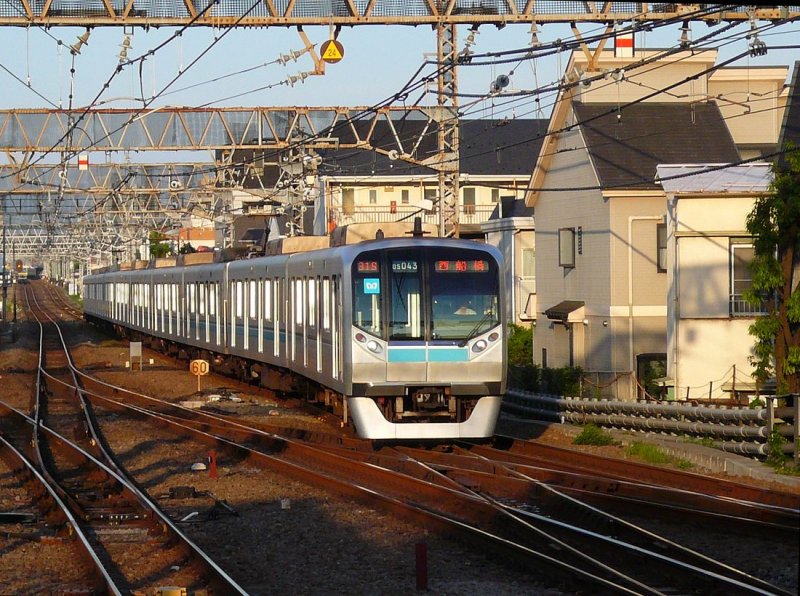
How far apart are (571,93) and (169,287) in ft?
39.6

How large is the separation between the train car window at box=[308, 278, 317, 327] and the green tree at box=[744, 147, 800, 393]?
538cm

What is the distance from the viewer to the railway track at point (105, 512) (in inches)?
320

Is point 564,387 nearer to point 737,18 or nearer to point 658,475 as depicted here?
point 737,18

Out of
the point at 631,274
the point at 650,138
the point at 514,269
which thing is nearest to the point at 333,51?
the point at 631,274

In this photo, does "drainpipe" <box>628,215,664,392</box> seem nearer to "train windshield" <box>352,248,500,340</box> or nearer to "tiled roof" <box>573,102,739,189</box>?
"tiled roof" <box>573,102,739,189</box>

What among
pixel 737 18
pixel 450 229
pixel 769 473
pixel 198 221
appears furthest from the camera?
pixel 198 221

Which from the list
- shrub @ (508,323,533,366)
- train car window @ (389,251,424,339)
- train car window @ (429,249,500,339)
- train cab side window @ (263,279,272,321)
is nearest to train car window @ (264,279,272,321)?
train cab side window @ (263,279,272,321)

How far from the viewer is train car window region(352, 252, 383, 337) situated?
1362cm

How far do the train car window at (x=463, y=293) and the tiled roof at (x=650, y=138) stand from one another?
34.2ft

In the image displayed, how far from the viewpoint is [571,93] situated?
83.6 ft

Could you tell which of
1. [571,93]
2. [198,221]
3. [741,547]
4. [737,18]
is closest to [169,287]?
[571,93]

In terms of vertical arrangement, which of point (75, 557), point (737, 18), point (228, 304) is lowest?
point (75, 557)

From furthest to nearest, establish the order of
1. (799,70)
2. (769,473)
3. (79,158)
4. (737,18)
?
1. (79,158)
2. (799,70)
3. (737,18)
4. (769,473)

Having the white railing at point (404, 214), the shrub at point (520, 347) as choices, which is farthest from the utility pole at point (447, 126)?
the white railing at point (404, 214)
